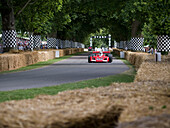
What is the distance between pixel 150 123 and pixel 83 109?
0.73 metres

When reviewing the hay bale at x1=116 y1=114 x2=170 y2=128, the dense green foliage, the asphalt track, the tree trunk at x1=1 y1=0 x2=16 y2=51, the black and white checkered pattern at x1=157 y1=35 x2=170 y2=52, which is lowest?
the asphalt track

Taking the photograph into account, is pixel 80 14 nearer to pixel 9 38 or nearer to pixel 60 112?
pixel 9 38

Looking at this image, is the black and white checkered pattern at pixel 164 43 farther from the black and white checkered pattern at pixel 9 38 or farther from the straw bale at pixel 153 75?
the straw bale at pixel 153 75

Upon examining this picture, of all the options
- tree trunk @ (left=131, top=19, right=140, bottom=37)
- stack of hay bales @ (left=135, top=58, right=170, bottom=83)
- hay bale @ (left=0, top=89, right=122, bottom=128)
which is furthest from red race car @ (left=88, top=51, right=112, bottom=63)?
hay bale @ (left=0, top=89, right=122, bottom=128)

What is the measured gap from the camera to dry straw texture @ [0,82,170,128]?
277 centimetres

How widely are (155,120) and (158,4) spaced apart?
17.7m

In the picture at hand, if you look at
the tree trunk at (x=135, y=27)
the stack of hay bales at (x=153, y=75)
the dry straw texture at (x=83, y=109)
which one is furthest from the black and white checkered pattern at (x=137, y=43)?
the dry straw texture at (x=83, y=109)

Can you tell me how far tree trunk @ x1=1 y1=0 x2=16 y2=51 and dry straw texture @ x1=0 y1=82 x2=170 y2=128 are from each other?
23.0 meters

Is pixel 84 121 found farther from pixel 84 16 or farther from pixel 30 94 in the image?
pixel 84 16

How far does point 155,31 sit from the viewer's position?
23531 millimetres

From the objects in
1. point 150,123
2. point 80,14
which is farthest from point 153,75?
point 80,14

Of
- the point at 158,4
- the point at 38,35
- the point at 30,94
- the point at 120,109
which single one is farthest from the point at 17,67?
the point at 38,35

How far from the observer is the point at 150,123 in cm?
266

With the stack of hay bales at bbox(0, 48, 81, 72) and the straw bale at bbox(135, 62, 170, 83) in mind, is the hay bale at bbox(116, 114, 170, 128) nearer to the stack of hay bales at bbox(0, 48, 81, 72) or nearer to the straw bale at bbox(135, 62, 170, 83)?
the straw bale at bbox(135, 62, 170, 83)
